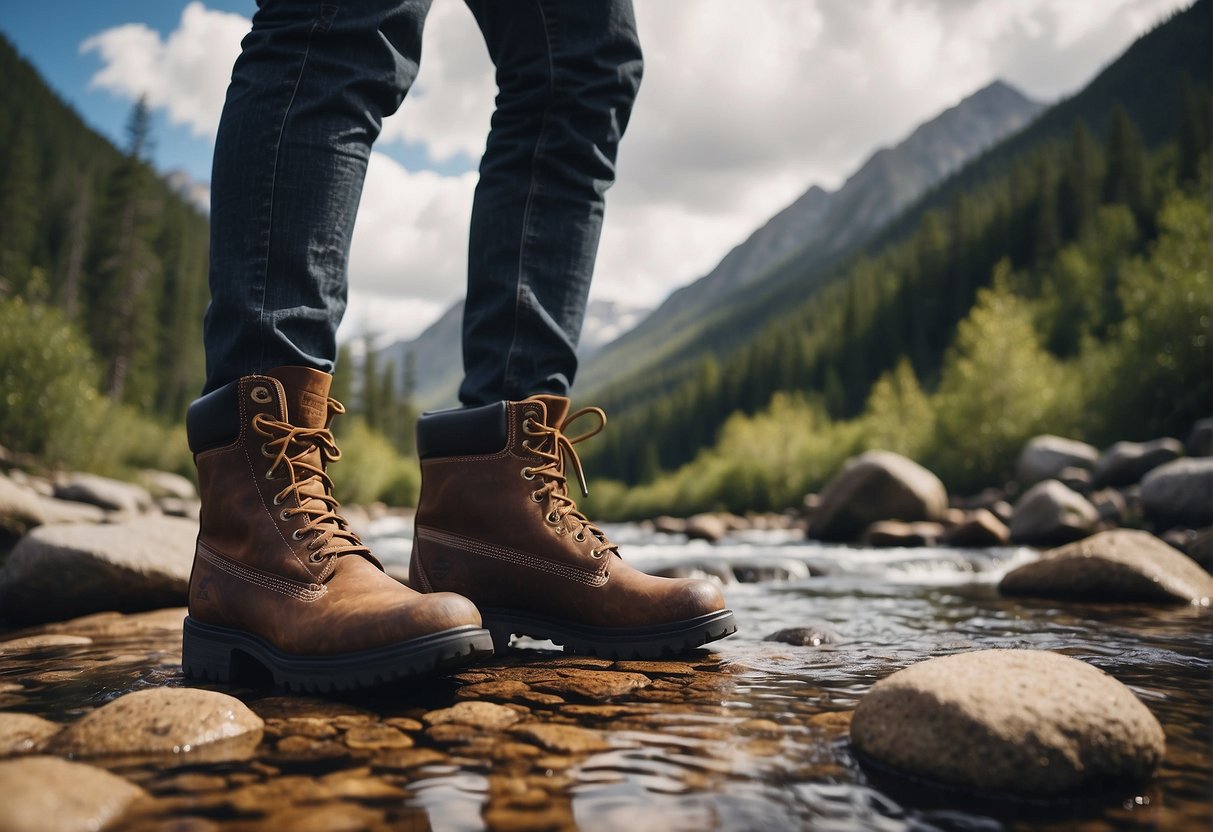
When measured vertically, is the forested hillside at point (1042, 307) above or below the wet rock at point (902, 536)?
above

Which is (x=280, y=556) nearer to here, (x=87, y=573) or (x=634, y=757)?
(x=634, y=757)

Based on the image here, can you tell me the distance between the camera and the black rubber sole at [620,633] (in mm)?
1677

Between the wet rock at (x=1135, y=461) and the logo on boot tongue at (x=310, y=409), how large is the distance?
51.6ft

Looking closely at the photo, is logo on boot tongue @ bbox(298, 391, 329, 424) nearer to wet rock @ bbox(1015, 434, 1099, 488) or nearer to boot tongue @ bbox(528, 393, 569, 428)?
boot tongue @ bbox(528, 393, 569, 428)

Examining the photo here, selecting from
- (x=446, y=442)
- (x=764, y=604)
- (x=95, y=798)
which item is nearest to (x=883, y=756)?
(x=95, y=798)

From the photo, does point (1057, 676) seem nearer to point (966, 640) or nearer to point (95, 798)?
point (966, 640)

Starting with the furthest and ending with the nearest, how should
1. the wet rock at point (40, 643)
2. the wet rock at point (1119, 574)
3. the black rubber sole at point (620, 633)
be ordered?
the wet rock at point (1119, 574) < the wet rock at point (40, 643) < the black rubber sole at point (620, 633)

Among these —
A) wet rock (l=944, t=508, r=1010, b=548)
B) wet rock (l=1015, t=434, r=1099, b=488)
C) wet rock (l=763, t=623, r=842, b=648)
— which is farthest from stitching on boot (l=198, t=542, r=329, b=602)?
wet rock (l=1015, t=434, r=1099, b=488)

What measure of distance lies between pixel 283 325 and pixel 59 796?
86cm

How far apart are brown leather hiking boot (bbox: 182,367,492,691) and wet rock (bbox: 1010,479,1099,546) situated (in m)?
11.3

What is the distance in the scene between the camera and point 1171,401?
17.6 m

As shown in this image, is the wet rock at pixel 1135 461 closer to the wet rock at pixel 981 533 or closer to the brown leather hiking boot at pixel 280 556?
the wet rock at pixel 981 533

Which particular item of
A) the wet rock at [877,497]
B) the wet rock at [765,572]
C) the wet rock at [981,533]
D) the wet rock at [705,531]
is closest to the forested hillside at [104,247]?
the wet rock at [705,531]

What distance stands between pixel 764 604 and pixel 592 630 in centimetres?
233
